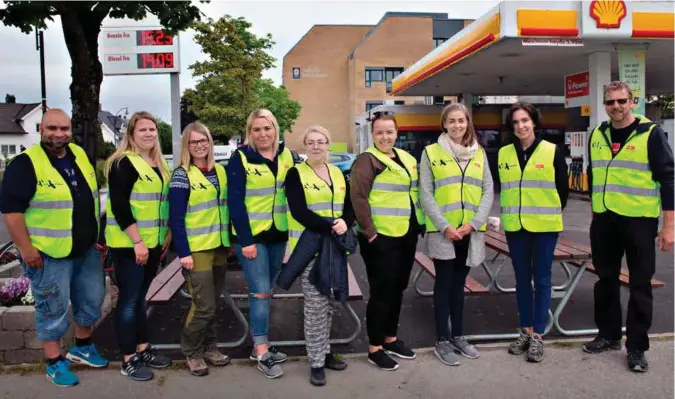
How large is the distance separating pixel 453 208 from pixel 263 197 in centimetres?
132

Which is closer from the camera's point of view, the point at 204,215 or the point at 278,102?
the point at 204,215

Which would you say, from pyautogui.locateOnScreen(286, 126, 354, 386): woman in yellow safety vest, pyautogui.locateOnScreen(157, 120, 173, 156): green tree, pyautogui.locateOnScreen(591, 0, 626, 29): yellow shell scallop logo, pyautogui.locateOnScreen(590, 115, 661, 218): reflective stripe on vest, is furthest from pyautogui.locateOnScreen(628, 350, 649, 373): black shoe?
pyautogui.locateOnScreen(157, 120, 173, 156): green tree

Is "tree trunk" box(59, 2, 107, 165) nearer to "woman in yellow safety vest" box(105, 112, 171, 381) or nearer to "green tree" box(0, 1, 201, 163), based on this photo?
"green tree" box(0, 1, 201, 163)

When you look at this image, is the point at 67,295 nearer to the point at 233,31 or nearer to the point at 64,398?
the point at 64,398

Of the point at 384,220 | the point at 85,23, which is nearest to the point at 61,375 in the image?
the point at 384,220

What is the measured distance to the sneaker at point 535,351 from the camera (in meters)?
3.78

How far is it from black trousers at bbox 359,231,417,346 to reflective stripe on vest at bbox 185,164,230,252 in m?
0.98

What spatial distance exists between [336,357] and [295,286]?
2160 mm

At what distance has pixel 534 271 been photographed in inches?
152

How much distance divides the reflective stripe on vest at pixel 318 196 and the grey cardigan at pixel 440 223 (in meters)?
→ 0.61

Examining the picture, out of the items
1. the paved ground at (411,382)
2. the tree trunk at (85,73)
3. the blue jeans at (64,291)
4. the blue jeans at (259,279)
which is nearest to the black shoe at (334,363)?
the paved ground at (411,382)

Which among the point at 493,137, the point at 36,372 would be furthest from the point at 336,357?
the point at 493,137

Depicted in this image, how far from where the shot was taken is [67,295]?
11.5ft

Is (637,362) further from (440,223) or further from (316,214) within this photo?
(316,214)
